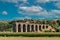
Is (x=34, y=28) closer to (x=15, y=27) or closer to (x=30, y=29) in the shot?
(x=30, y=29)

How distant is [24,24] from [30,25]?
14.5 feet

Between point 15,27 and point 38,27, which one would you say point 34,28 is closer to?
point 38,27

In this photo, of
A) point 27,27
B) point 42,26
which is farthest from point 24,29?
point 42,26

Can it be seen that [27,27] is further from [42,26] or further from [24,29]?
[42,26]

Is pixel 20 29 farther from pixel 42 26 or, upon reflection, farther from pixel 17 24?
pixel 42 26

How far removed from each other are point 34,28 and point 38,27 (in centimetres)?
272

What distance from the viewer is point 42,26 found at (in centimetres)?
13788

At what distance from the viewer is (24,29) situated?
131750 mm

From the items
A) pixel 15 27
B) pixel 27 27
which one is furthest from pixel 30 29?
pixel 15 27

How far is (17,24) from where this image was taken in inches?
5027

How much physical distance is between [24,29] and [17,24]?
671 centimetres

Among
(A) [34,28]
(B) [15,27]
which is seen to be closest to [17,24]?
(B) [15,27]

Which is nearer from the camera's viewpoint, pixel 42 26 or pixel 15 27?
pixel 15 27

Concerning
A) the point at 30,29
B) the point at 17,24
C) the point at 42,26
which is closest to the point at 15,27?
the point at 17,24
